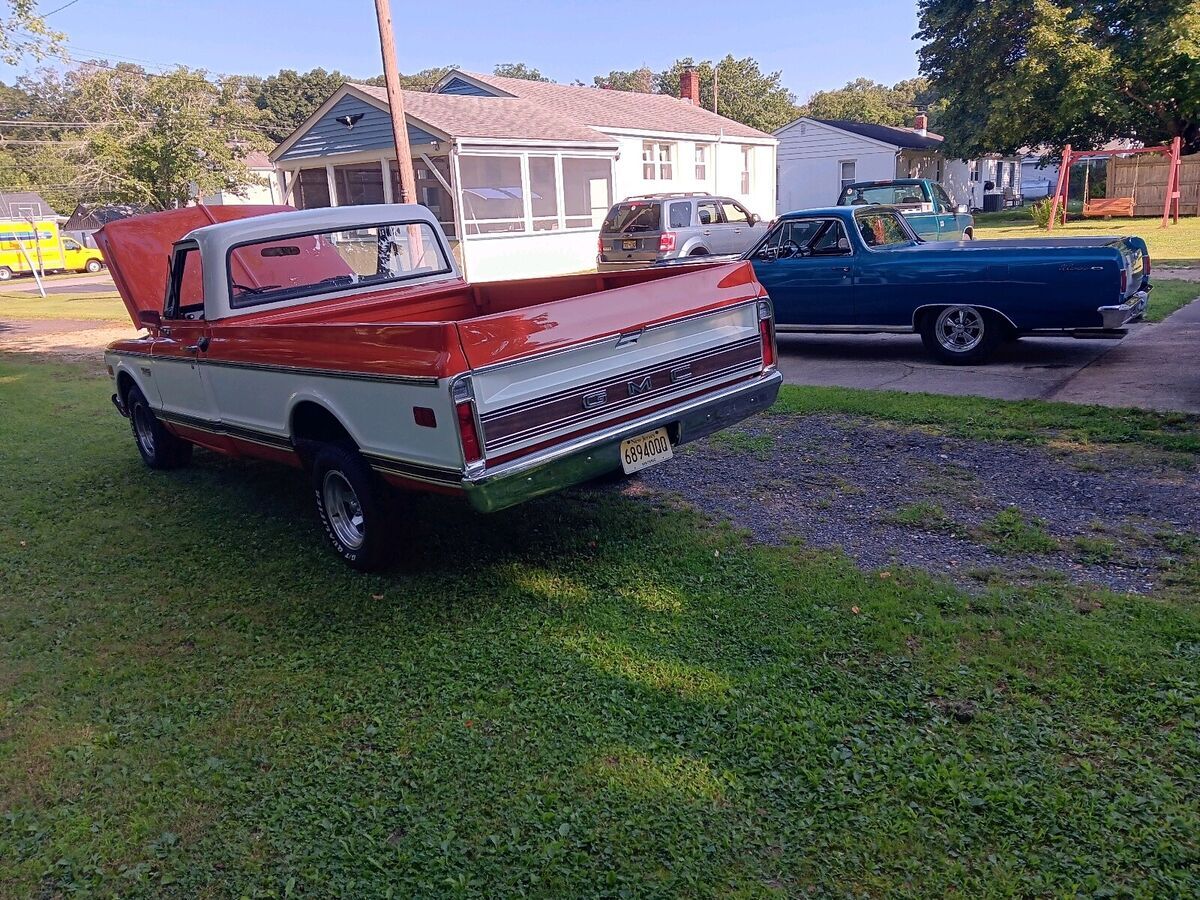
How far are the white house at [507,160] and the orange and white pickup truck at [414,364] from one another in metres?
14.4

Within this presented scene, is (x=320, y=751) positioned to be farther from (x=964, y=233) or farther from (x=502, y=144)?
(x=502, y=144)

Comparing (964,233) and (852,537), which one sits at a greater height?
(964,233)

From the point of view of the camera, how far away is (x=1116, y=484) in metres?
5.42

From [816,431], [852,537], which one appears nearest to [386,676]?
[852,537]

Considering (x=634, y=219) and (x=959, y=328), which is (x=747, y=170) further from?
(x=959, y=328)

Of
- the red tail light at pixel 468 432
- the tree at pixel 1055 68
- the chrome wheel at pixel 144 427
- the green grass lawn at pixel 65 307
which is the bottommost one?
the chrome wheel at pixel 144 427

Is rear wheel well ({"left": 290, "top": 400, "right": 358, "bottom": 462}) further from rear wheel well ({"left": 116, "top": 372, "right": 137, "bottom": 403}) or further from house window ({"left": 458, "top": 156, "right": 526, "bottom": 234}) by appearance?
house window ({"left": 458, "top": 156, "right": 526, "bottom": 234})

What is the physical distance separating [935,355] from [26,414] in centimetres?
963

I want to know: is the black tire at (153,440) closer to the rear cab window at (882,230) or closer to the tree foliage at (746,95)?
the rear cab window at (882,230)

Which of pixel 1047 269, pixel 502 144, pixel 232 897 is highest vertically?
pixel 502 144

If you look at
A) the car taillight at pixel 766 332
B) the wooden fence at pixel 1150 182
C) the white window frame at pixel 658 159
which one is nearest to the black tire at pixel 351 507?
the car taillight at pixel 766 332

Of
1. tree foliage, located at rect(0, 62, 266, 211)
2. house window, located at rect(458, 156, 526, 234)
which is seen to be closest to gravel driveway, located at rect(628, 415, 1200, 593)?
house window, located at rect(458, 156, 526, 234)

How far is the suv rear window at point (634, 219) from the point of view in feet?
56.3

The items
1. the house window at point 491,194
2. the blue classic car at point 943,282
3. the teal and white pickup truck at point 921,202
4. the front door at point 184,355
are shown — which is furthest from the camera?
the house window at point 491,194
